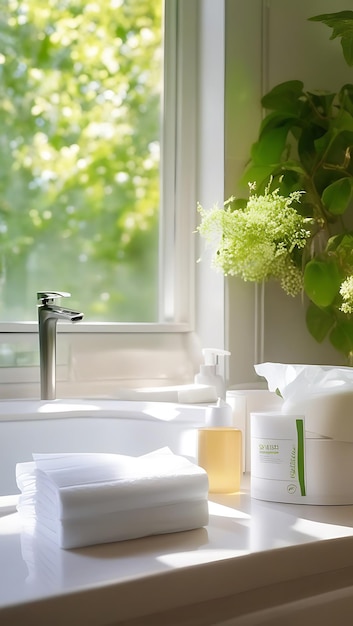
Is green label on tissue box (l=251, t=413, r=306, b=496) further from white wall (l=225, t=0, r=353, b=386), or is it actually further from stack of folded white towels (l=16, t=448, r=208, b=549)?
white wall (l=225, t=0, r=353, b=386)

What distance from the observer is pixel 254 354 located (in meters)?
1.61

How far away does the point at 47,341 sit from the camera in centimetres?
148

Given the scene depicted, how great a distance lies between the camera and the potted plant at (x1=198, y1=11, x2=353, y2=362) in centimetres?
144

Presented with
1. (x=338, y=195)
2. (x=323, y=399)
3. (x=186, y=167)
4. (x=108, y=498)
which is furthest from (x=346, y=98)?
(x=108, y=498)

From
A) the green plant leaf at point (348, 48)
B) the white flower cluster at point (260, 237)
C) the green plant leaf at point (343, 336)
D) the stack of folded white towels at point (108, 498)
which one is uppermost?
the green plant leaf at point (348, 48)

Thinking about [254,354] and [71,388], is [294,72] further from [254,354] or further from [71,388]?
[71,388]

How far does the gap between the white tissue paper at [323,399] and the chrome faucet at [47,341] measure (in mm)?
496

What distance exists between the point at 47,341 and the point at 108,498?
0.64 meters

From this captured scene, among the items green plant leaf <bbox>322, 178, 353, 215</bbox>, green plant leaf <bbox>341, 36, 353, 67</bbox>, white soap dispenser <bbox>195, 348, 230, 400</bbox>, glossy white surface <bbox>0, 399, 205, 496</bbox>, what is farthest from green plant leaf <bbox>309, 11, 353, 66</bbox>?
glossy white surface <bbox>0, 399, 205, 496</bbox>

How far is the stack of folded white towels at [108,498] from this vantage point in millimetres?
865

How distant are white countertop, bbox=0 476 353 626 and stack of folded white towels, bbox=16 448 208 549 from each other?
0.05ft

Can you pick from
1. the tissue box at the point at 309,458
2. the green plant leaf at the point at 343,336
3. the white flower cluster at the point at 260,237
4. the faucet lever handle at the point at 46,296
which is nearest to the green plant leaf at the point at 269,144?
the white flower cluster at the point at 260,237

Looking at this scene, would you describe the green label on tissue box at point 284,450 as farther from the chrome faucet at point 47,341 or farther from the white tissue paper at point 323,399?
the chrome faucet at point 47,341

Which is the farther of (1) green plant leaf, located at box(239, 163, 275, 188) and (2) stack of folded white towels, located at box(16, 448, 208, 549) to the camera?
(1) green plant leaf, located at box(239, 163, 275, 188)
